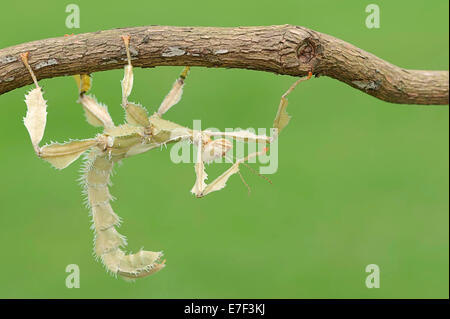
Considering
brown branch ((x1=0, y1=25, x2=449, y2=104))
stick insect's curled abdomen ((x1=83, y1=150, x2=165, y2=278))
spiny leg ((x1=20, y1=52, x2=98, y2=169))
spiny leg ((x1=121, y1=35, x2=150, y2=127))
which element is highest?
brown branch ((x1=0, y1=25, x2=449, y2=104))

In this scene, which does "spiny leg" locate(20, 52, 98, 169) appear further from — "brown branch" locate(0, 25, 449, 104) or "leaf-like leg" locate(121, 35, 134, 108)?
"leaf-like leg" locate(121, 35, 134, 108)

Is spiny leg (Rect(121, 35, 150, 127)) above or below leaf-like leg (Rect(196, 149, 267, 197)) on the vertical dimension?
above

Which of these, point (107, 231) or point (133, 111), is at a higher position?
point (133, 111)

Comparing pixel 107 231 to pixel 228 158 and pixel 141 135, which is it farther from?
pixel 228 158

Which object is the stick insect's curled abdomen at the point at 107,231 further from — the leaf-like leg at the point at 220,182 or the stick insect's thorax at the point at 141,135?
the leaf-like leg at the point at 220,182

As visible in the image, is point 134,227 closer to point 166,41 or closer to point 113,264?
point 113,264

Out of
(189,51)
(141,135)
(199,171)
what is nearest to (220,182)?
(199,171)

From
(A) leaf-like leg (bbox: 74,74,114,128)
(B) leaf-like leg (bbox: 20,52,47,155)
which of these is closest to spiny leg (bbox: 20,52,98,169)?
(B) leaf-like leg (bbox: 20,52,47,155)

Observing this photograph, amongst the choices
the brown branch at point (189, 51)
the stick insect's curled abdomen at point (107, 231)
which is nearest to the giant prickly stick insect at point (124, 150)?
the stick insect's curled abdomen at point (107, 231)
